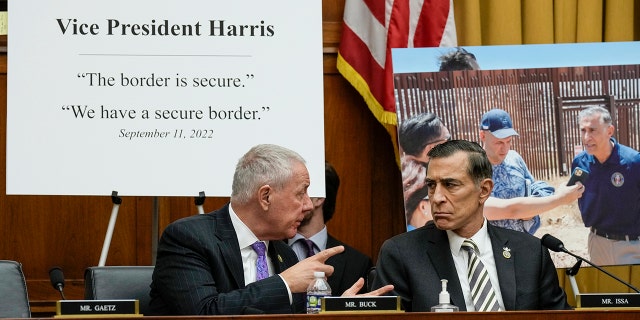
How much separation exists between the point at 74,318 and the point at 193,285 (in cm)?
73

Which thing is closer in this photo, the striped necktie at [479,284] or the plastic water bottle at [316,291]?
the plastic water bottle at [316,291]

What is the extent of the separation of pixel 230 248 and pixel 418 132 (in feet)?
5.44

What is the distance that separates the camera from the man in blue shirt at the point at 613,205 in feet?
18.1

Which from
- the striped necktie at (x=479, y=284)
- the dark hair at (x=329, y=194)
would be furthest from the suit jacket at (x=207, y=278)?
the dark hair at (x=329, y=194)

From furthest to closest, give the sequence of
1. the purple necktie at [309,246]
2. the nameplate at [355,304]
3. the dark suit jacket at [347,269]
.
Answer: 1. the purple necktie at [309,246]
2. the dark suit jacket at [347,269]
3. the nameplate at [355,304]

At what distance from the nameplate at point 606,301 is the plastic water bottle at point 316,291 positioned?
85 cm

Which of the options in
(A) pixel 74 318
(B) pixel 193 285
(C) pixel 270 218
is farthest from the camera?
(C) pixel 270 218

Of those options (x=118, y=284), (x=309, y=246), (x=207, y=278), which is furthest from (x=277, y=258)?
(x=309, y=246)

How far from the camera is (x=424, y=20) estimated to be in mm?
6250

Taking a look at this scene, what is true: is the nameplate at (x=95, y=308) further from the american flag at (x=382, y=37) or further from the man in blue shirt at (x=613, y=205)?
the american flag at (x=382, y=37)

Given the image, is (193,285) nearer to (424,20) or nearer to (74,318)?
(74,318)

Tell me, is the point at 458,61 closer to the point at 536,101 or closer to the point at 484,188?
the point at 536,101

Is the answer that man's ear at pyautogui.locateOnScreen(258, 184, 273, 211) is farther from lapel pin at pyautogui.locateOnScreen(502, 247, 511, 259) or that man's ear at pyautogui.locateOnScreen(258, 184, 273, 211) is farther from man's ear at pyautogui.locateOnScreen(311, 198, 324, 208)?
man's ear at pyautogui.locateOnScreen(311, 198, 324, 208)

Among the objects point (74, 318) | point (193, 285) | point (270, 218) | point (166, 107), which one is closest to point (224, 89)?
point (166, 107)
